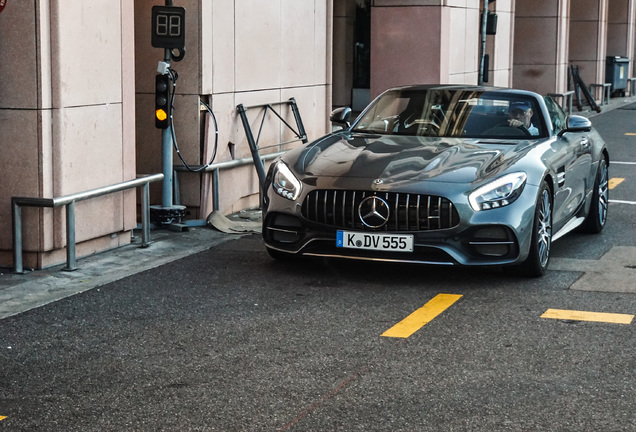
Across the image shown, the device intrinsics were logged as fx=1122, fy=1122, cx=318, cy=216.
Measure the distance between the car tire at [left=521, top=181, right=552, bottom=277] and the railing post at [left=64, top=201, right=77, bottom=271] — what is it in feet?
11.0

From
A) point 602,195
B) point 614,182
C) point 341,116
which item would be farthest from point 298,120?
point 614,182

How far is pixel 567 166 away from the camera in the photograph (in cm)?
896

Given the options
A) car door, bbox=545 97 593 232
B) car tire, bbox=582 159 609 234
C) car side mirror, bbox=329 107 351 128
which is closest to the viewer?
car door, bbox=545 97 593 232

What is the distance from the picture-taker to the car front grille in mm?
7688

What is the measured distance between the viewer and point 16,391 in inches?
213

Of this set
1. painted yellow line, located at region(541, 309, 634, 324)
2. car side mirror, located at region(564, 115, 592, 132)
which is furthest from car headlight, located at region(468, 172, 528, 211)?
car side mirror, located at region(564, 115, 592, 132)

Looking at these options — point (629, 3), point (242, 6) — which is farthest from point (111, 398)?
point (629, 3)

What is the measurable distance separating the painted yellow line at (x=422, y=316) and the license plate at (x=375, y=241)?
0.43 m

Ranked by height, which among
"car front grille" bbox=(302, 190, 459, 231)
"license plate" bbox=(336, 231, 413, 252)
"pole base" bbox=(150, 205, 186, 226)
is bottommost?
"pole base" bbox=(150, 205, 186, 226)

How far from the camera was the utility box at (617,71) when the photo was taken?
34500mm

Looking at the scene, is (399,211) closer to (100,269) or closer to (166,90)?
(100,269)

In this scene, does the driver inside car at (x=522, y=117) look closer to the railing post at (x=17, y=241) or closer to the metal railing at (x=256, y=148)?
the metal railing at (x=256, y=148)

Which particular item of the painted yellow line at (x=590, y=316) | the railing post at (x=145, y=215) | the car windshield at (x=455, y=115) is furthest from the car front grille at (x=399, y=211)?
the railing post at (x=145, y=215)

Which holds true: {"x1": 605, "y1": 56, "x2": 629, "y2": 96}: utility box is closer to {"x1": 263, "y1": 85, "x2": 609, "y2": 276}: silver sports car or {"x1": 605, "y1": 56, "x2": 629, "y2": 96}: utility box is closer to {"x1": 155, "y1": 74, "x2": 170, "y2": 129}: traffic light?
{"x1": 263, "y1": 85, "x2": 609, "y2": 276}: silver sports car
